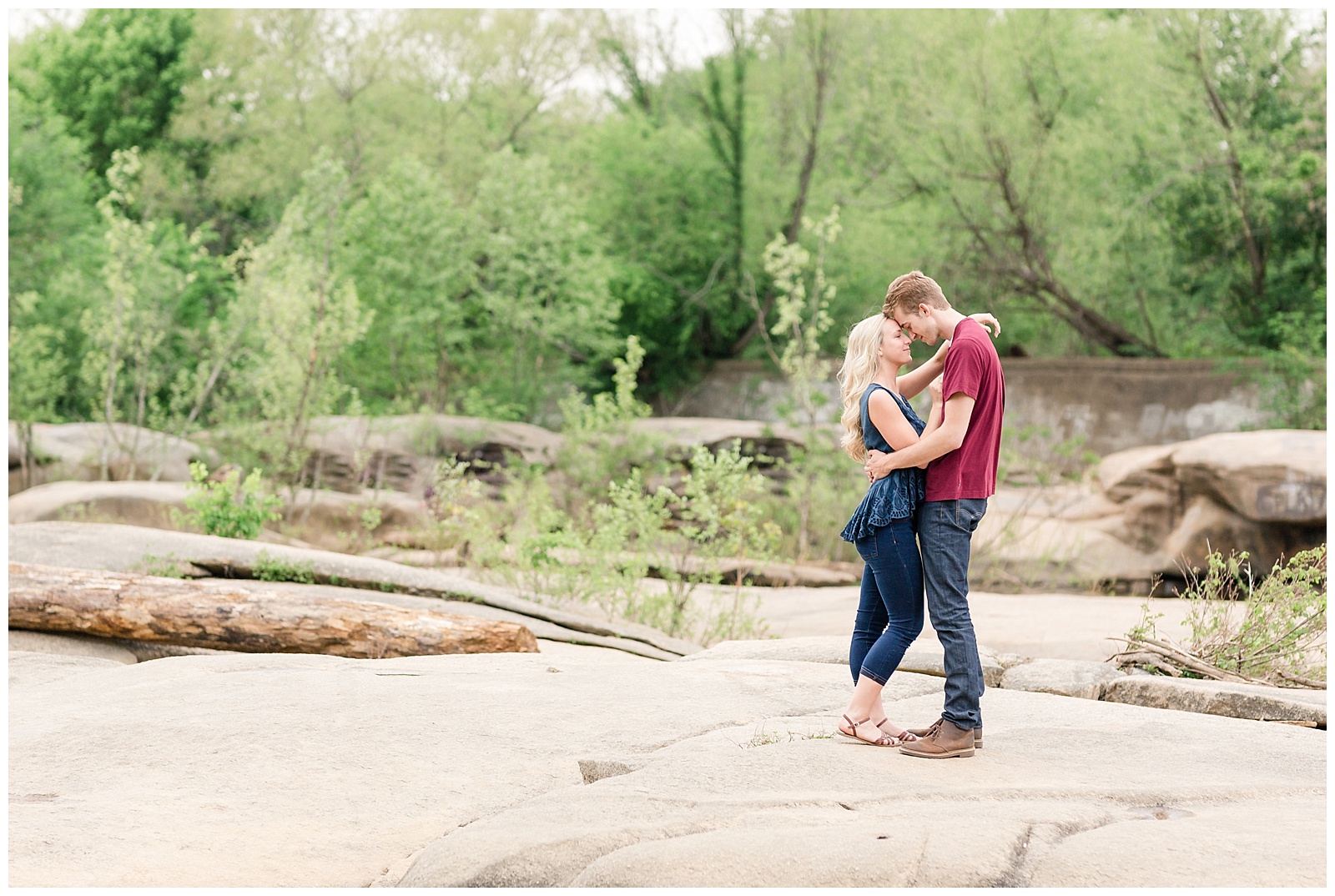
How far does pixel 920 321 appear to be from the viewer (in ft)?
15.0

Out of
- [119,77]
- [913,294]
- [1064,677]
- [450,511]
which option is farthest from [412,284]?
[913,294]

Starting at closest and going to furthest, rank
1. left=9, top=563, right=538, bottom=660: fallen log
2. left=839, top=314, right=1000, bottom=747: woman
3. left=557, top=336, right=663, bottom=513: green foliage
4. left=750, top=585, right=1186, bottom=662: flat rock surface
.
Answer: left=839, top=314, right=1000, bottom=747: woman < left=9, top=563, right=538, bottom=660: fallen log < left=750, top=585, right=1186, bottom=662: flat rock surface < left=557, top=336, right=663, bottom=513: green foliage

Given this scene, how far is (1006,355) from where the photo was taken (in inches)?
896

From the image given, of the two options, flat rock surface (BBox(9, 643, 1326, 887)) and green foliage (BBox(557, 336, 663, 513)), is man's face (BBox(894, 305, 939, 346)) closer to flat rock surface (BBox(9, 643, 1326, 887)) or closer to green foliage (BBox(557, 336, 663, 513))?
flat rock surface (BBox(9, 643, 1326, 887))

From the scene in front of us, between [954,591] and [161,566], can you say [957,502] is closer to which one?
[954,591]

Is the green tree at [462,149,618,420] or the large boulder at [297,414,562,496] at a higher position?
the green tree at [462,149,618,420]

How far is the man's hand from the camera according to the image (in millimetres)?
4430

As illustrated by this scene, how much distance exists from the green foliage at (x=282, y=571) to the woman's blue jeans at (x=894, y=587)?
4.95 metres

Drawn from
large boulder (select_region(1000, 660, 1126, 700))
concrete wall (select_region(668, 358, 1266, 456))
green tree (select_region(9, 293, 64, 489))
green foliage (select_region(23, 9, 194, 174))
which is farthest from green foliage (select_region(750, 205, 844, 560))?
green foliage (select_region(23, 9, 194, 174))

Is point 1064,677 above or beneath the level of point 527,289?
beneath

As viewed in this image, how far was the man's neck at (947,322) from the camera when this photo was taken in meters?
4.54

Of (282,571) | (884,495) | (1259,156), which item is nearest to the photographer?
(884,495)

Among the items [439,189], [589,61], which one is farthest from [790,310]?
[589,61]

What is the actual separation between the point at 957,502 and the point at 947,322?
2.35 ft
